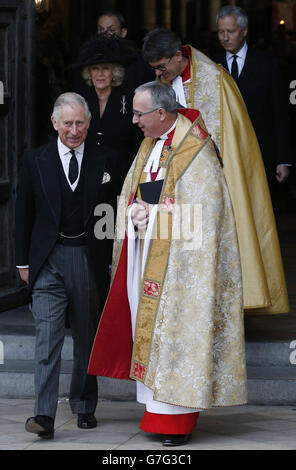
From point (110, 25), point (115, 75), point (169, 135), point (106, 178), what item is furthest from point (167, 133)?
point (110, 25)

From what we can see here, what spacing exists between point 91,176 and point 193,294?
2.70 feet

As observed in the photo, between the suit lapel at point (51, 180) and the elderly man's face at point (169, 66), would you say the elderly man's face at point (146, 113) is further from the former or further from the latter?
the elderly man's face at point (169, 66)

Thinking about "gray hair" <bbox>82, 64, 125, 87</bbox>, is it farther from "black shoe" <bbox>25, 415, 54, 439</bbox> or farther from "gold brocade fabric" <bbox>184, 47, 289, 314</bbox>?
"black shoe" <bbox>25, 415, 54, 439</bbox>

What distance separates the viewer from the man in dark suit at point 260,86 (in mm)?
7234

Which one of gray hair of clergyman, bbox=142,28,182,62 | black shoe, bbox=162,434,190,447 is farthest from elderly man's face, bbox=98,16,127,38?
black shoe, bbox=162,434,190,447

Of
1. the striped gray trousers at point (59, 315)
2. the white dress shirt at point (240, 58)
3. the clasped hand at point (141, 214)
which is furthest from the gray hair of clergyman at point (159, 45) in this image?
the striped gray trousers at point (59, 315)

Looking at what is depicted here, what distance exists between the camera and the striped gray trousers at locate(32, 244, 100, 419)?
5.88 meters

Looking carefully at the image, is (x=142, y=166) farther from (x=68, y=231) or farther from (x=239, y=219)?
(x=239, y=219)

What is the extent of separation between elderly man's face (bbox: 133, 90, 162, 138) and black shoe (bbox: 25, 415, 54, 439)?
1.52 metres

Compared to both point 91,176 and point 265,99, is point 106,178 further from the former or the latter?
point 265,99

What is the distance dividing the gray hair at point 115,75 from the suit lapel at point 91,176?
0.76 meters

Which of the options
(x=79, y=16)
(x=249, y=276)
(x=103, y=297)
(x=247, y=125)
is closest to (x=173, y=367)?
(x=103, y=297)

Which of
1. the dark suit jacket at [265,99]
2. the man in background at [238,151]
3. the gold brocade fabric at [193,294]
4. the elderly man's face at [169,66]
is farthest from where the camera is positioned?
→ the dark suit jacket at [265,99]

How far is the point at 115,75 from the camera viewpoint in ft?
21.9
